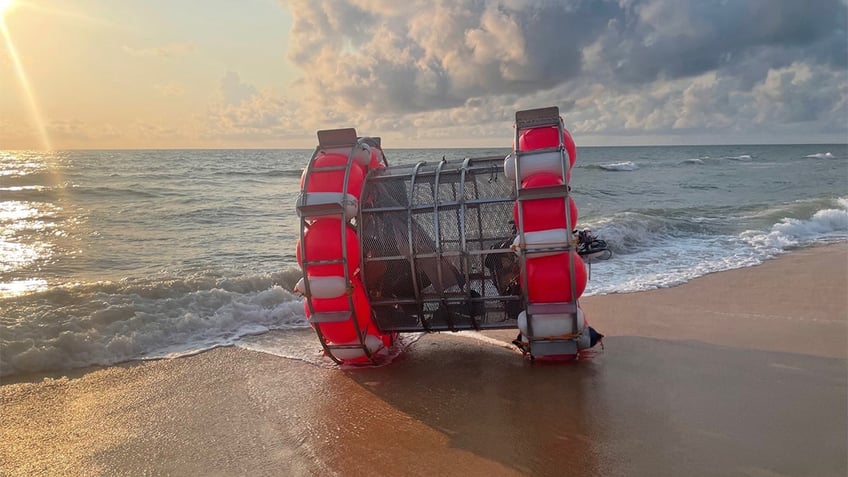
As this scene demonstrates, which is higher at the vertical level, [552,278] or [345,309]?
[552,278]

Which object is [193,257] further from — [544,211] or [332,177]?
[544,211]

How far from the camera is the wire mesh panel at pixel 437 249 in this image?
6285mm

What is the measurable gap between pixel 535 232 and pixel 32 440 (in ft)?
16.7

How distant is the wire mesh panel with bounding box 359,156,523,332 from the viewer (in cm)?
629

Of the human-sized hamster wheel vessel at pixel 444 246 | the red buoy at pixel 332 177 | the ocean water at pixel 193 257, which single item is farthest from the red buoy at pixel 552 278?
the ocean water at pixel 193 257

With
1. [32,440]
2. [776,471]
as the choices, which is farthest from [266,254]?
[776,471]

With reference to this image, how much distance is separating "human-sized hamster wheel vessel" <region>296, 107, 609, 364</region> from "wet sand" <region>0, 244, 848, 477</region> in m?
0.56

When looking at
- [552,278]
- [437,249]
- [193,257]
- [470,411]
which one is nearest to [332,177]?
[437,249]

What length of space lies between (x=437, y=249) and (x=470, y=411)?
5.53ft

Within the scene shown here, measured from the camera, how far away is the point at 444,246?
636cm

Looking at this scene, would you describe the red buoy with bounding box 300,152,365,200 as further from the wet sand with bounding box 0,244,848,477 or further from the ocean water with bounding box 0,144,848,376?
the ocean water with bounding box 0,144,848,376

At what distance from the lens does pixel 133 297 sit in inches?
353

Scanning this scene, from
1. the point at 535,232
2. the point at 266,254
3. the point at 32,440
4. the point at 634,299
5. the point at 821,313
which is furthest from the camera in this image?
the point at 266,254

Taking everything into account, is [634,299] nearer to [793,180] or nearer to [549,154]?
[549,154]
